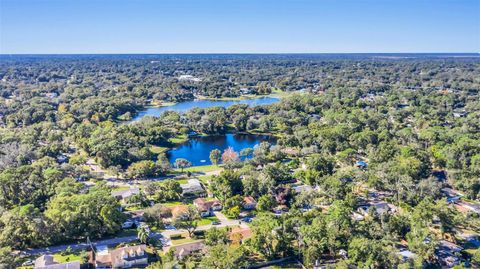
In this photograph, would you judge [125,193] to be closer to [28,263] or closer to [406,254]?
[28,263]

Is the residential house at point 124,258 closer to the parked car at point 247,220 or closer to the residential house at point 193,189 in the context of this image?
the parked car at point 247,220

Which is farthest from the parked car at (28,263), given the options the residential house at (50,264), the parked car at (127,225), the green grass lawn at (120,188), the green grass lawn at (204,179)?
the green grass lawn at (204,179)

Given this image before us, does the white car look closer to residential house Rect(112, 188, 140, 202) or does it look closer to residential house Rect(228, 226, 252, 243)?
residential house Rect(112, 188, 140, 202)

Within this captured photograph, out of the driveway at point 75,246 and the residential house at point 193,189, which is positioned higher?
the residential house at point 193,189

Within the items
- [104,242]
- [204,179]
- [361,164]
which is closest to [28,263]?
[104,242]

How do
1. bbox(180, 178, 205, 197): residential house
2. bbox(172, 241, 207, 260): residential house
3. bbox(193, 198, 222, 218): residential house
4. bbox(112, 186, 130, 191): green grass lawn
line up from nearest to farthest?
1. bbox(172, 241, 207, 260): residential house
2. bbox(193, 198, 222, 218): residential house
3. bbox(180, 178, 205, 197): residential house
4. bbox(112, 186, 130, 191): green grass lawn

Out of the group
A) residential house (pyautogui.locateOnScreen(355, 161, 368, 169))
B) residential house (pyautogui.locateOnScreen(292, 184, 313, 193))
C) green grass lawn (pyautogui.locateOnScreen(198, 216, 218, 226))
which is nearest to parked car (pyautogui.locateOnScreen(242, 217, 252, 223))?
green grass lawn (pyautogui.locateOnScreen(198, 216, 218, 226))

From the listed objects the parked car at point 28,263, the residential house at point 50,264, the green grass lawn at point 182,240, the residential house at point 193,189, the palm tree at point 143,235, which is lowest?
the green grass lawn at point 182,240
